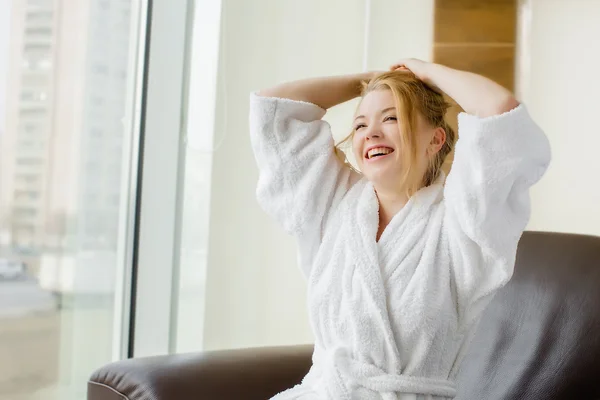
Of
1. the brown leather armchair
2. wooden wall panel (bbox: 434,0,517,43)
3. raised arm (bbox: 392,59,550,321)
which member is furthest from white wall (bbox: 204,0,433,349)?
raised arm (bbox: 392,59,550,321)

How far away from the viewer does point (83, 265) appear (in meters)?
1.92

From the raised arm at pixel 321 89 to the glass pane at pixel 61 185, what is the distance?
0.66 meters

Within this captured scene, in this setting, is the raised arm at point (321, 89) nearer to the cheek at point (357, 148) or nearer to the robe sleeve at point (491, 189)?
the cheek at point (357, 148)

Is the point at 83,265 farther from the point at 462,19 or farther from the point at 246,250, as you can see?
the point at 462,19

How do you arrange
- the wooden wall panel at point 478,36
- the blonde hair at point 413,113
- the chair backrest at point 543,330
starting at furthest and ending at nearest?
the wooden wall panel at point 478,36, the chair backrest at point 543,330, the blonde hair at point 413,113

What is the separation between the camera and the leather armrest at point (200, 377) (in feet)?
4.56

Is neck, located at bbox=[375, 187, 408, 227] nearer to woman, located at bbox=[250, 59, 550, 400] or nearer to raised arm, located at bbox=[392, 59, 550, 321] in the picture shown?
woman, located at bbox=[250, 59, 550, 400]

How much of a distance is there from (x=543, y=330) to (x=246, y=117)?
1.14 metres

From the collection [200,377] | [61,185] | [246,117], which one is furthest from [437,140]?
[246,117]

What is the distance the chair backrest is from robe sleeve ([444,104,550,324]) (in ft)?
0.95

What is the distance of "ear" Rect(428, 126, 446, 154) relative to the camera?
4.24 ft

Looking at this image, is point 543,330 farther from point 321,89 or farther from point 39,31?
point 39,31

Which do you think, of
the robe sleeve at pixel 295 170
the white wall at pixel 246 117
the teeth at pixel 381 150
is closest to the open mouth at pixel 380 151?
the teeth at pixel 381 150

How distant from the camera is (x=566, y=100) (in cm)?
223
